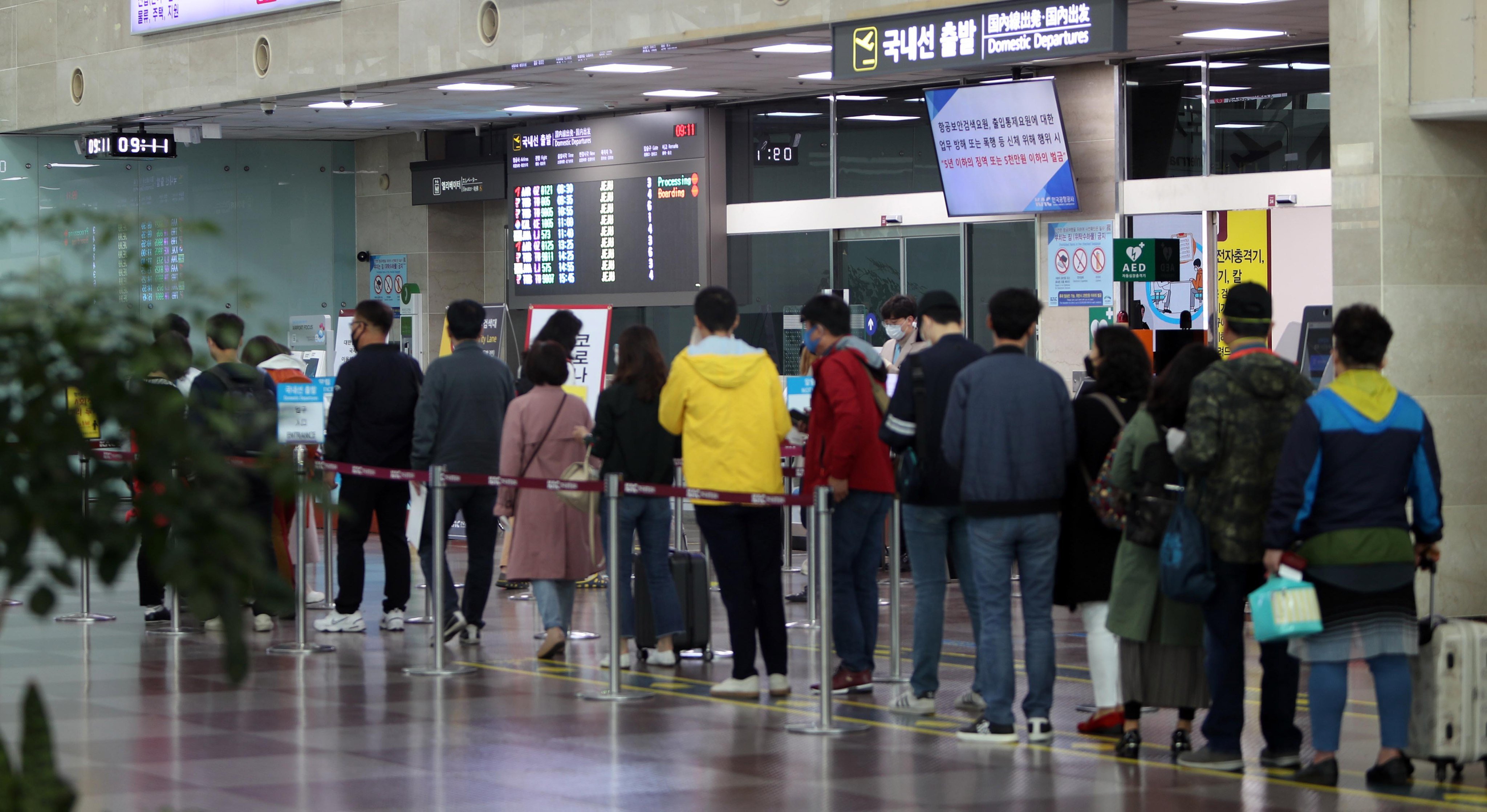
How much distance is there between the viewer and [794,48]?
1454cm

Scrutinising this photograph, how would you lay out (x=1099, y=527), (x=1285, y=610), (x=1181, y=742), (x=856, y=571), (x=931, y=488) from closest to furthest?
(x=1285, y=610), (x=1181, y=742), (x=1099, y=527), (x=931, y=488), (x=856, y=571)

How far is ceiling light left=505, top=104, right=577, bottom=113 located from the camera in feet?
61.0

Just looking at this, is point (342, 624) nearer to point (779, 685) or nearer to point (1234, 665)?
point (779, 685)

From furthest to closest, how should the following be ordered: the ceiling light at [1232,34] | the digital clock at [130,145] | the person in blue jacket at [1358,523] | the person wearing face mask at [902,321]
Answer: the digital clock at [130,145]
the ceiling light at [1232,34]
the person wearing face mask at [902,321]
the person in blue jacket at [1358,523]

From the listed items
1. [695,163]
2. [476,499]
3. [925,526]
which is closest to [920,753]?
[925,526]

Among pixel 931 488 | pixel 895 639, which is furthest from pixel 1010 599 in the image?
pixel 895 639

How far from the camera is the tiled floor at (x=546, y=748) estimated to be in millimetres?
6316

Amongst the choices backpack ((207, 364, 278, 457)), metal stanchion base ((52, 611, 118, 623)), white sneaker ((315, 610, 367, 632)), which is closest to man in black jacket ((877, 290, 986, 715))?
backpack ((207, 364, 278, 457))

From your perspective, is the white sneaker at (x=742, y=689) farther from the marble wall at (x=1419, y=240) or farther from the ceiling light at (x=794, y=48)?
the ceiling light at (x=794, y=48)

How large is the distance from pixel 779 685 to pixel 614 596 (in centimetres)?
84

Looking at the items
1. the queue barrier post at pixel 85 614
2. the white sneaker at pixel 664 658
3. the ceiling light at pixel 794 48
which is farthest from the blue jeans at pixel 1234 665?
the ceiling light at pixel 794 48

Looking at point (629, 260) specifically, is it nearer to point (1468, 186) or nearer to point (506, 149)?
point (506, 149)

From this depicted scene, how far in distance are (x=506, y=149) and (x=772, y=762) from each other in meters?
14.4

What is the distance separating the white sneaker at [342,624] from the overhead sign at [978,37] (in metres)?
5.15
